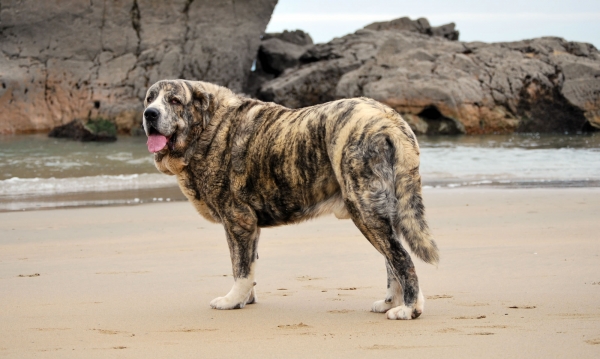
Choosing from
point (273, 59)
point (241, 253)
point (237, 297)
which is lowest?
point (273, 59)

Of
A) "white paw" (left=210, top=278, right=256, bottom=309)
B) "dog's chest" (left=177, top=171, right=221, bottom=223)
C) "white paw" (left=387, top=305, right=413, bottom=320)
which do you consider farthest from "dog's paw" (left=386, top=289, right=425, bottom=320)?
"dog's chest" (left=177, top=171, right=221, bottom=223)

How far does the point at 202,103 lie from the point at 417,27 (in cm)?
2462

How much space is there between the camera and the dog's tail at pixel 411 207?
4301 mm

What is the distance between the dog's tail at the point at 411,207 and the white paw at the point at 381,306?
53 centimetres

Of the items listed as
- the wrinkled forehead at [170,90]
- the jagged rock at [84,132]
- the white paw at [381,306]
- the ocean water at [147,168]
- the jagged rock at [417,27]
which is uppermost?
the wrinkled forehead at [170,90]

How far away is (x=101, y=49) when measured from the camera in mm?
24281

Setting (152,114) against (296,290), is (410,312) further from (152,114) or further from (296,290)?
(152,114)

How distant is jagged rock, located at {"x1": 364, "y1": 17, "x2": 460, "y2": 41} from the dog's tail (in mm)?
25119

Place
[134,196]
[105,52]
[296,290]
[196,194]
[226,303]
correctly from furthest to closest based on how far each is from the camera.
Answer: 1. [105,52]
2. [134,196]
3. [296,290]
4. [196,194]
5. [226,303]

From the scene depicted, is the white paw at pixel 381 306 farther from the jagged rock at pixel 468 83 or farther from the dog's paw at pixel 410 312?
the jagged rock at pixel 468 83

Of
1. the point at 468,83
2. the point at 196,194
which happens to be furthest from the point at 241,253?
the point at 468,83

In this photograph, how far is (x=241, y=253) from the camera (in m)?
4.96

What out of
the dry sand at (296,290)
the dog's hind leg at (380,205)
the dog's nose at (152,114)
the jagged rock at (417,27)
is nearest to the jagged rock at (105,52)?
the jagged rock at (417,27)

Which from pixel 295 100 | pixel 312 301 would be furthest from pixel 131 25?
pixel 312 301
